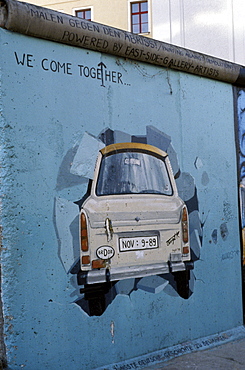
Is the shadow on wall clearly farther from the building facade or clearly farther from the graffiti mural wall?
the building facade

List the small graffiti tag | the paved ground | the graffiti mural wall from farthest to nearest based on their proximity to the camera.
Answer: the graffiti mural wall < the paved ground < the small graffiti tag

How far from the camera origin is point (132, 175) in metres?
5.10

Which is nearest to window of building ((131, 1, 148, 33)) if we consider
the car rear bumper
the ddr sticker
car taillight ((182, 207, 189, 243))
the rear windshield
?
car taillight ((182, 207, 189, 243))

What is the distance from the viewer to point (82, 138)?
4707 millimetres

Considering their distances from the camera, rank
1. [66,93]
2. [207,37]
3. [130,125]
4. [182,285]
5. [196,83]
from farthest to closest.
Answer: [207,37] < [196,83] < [182,285] < [130,125] < [66,93]

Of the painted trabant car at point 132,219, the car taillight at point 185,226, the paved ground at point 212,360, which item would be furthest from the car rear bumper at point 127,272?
the paved ground at point 212,360

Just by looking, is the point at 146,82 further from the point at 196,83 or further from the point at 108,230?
the point at 108,230

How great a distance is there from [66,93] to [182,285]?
2.27m

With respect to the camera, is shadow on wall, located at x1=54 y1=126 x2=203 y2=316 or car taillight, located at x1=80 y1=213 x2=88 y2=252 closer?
shadow on wall, located at x1=54 y1=126 x2=203 y2=316

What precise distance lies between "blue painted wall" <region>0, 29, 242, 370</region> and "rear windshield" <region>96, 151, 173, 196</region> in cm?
23

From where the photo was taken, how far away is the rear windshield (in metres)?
4.87

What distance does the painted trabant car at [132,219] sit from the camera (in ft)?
15.6

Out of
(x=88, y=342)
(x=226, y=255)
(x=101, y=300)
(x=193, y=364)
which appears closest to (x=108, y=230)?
(x=101, y=300)

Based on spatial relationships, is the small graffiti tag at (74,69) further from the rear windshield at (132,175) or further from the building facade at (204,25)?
the building facade at (204,25)
